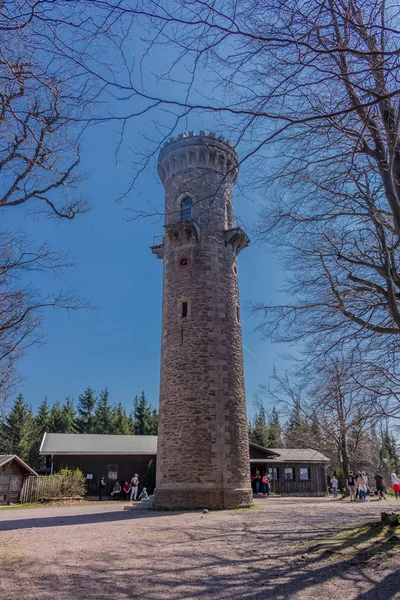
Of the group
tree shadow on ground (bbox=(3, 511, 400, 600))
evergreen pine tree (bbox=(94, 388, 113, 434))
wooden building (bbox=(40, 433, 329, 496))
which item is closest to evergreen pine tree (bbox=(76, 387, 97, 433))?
evergreen pine tree (bbox=(94, 388, 113, 434))

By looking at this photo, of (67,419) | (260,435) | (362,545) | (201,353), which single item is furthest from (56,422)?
(362,545)

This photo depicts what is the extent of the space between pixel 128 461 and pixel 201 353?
1518cm

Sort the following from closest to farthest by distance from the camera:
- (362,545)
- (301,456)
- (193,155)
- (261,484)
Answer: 1. (362,545)
2. (193,155)
3. (261,484)
4. (301,456)

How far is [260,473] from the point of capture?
33000 mm

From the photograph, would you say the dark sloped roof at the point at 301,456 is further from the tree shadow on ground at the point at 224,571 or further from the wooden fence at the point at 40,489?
the tree shadow on ground at the point at 224,571

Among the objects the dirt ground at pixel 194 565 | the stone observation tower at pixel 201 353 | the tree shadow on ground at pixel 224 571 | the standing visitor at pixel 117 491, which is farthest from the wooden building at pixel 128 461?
the tree shadow on ground at pixel 224 571

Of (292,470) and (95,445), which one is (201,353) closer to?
(95,445)

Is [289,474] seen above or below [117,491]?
above

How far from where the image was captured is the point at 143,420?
199ft

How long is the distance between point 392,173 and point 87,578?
23.1 feet

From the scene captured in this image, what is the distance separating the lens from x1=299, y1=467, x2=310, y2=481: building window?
33.9 meters

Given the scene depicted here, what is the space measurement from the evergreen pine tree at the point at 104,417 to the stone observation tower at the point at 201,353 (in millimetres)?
44707

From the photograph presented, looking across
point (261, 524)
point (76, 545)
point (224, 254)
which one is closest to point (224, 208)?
point (224, 254)

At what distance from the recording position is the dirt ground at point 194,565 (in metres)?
5.63
